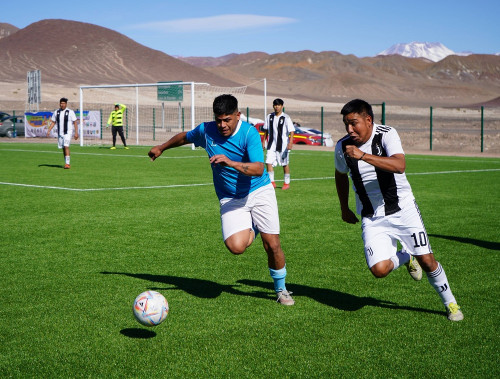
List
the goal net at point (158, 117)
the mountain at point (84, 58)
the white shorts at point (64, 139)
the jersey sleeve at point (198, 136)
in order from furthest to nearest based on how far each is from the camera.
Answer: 1. the mountain at point (84, 58)
2. the goal net at point (158, 117)
3. the white shorts at point (64, 139)
4. the jersey sleeve at point (198, 136)

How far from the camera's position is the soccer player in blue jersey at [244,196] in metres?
5.99

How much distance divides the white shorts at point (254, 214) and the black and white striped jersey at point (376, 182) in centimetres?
83

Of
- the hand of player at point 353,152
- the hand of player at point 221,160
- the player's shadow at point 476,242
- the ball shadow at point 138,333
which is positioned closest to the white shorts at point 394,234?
the hand of player at point 353,152

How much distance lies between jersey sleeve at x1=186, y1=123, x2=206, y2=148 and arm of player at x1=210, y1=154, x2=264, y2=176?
0.69m

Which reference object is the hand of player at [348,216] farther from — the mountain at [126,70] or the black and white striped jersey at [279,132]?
the mountain at [126,70]

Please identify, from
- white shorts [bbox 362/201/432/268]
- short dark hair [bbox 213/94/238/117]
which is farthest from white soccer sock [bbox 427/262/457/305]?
short dark hair [bbox 213/94/238/117]

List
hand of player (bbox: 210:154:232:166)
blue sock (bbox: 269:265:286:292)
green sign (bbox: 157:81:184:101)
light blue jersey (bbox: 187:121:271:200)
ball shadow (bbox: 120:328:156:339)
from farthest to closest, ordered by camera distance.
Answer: green sign (bbox: 157:81:184:101)
blue sock (bbox: 269:265:286:292)
light blue jersey (bbox: 187:121:271:200)
hand of player (bbox: 210:154:232:166)
ball shadow (bbox: 120:328:156:339)

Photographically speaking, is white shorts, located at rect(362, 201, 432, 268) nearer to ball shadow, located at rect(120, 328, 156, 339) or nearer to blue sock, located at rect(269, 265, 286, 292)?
blue sock, located at rect(269, 265, 286, 292)

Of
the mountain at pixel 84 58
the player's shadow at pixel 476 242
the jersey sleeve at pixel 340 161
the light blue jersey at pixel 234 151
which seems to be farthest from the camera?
the mountain at pixel 84 58

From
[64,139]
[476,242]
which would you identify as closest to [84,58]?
[64,139]

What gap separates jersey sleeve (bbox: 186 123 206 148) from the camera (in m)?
6.26

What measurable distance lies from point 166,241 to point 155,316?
→ 12.8ft

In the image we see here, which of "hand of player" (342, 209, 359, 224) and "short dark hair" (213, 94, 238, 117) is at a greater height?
"short dark hair" (213, 94, 238, 117)

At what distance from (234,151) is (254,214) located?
2.03ft
